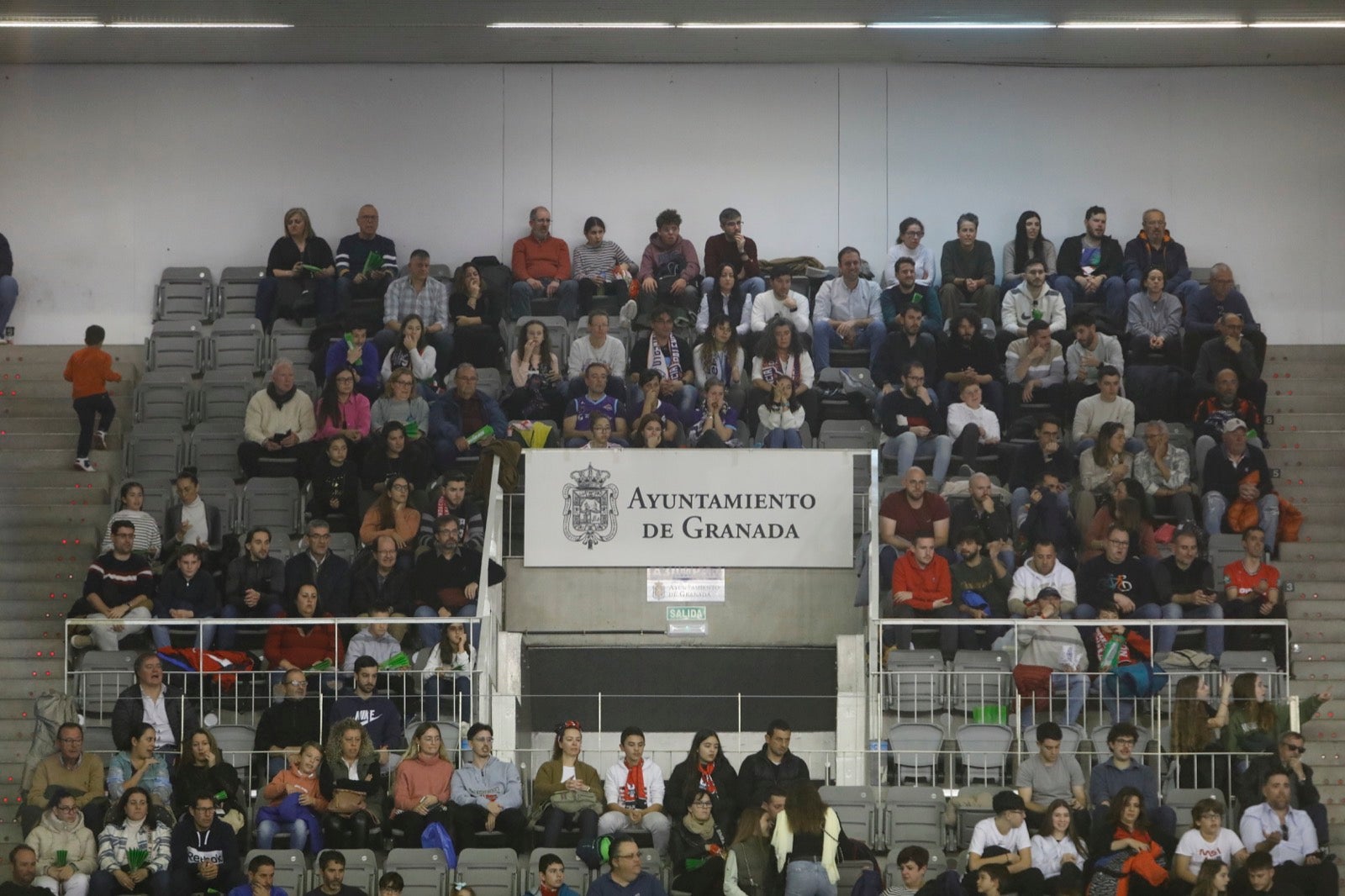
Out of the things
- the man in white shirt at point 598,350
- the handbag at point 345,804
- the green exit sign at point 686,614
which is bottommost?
the handbag at point 345,804

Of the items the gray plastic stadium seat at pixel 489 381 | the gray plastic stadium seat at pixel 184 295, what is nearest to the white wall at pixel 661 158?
the gray plastic stadium seat at pixel 184 295

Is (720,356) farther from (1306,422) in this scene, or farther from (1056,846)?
(1056,846)

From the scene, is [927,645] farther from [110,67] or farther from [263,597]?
[110,67]

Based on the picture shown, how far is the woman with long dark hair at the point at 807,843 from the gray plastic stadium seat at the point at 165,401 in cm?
707

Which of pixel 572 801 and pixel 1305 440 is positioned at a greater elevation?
pixel 1305 440

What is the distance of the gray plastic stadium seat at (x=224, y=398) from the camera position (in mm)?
16328

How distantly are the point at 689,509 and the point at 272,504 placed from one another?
3.16 metres

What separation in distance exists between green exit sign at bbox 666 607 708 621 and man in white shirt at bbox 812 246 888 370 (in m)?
3.03

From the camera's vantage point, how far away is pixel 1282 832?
11.4m

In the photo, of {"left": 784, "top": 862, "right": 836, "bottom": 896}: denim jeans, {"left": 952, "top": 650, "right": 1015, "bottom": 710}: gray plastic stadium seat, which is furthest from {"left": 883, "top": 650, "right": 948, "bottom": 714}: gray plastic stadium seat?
{"left": 784, "top": 862, "right": 836, "bottom": 896}: denim jeans

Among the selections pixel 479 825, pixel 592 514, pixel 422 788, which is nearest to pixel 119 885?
pixel 422 788

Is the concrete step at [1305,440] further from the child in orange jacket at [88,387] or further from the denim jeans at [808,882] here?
the child in orange jacket at [88,387]

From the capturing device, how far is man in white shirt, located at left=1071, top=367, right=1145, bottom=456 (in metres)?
15.2

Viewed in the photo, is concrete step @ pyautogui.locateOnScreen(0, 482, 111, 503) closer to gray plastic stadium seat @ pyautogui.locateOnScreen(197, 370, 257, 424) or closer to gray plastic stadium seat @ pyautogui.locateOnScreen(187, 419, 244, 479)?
gray plastic stadium seat @ pyautogui.locateOnScreen(187, 419, 244, 479)
